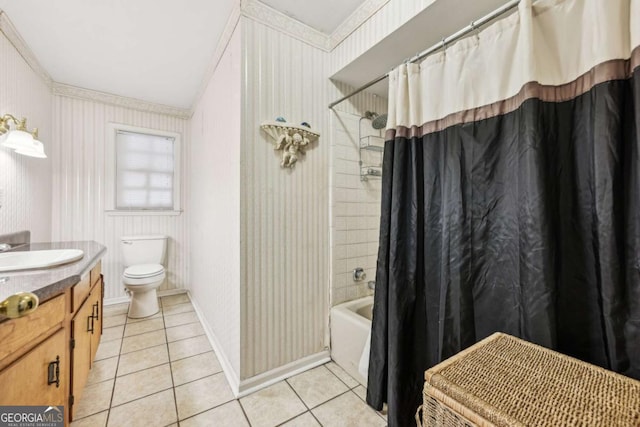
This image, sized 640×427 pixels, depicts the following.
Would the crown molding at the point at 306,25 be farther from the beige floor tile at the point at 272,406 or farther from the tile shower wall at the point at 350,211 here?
the beige floor tile at the point at 272,406

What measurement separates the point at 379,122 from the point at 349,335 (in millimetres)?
1631

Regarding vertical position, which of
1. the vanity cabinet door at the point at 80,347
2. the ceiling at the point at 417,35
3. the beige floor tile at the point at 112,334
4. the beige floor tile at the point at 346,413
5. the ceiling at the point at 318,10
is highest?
the ceiling at the point at 318,10

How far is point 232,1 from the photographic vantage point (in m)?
1.54

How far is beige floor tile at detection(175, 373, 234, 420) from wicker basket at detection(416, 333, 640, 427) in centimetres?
128

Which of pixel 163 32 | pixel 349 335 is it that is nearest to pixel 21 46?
pixel 163 32

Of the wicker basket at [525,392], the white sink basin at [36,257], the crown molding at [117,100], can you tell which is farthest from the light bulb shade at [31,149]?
the wicker basket at [525,392]

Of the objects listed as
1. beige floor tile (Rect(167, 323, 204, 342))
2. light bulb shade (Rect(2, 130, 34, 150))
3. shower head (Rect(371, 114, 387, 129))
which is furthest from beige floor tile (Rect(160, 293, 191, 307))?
shower head (Rect(371, 114, 387, 129))

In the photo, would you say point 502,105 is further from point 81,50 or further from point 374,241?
point 81,50

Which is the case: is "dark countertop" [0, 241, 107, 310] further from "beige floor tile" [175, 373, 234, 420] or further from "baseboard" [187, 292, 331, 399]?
"baseboard" [187, 292, 331, 399]

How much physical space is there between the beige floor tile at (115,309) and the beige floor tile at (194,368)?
1.34 m

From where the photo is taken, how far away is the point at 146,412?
4.51ft

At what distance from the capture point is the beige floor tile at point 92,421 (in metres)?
1.29

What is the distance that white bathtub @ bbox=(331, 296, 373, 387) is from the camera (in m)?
1.63

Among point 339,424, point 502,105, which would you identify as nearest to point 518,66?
point 502,105
